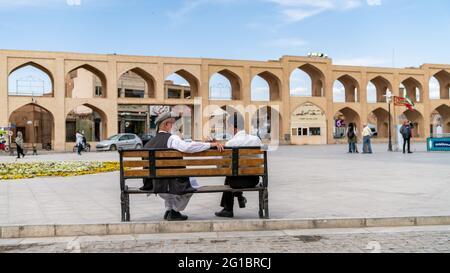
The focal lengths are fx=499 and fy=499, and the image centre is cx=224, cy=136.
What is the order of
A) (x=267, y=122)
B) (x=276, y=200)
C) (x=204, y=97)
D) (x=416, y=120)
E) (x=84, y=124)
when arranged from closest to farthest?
(x=276, y=200), (x=204, y=97), (x=267, y=122), (x=84, y=124), (x=416, y=120)

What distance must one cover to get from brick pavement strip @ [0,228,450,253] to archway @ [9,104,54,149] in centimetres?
4329

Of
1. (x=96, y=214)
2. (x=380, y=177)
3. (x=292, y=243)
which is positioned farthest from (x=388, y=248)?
(x=380, y=177)

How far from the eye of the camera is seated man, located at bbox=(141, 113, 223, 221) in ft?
19.0

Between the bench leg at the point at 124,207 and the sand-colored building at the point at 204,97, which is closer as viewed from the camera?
the bench leg at the point at 124,207

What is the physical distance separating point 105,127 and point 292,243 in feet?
126

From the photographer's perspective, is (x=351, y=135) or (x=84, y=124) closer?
(x=351, y=135)

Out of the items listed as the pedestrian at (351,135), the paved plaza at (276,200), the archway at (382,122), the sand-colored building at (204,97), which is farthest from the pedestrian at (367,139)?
the archway at (382,122)

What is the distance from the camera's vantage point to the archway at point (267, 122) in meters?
47.8

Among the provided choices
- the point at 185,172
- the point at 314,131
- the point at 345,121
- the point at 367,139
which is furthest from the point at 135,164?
the point at 345,121

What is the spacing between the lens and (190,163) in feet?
19.1

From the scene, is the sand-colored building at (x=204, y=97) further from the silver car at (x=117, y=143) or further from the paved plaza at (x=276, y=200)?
the paved plaza at (x=276, y=200)

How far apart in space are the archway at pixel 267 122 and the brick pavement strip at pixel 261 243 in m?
41.1

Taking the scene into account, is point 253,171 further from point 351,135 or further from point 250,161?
point 351,135

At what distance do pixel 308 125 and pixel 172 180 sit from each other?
44.1m
